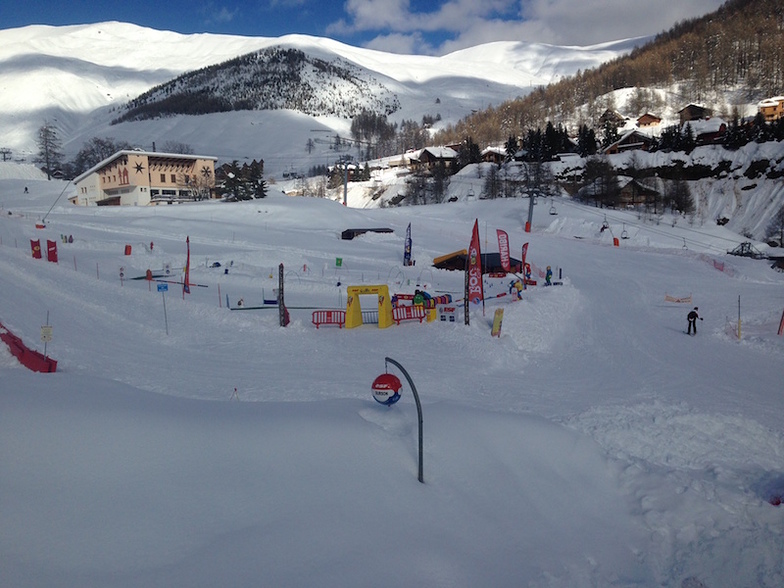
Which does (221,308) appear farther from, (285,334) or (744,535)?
(744,535)

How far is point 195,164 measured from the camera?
6575 cm

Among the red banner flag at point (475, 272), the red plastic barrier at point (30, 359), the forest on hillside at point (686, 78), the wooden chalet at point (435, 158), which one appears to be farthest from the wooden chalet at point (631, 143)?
the red plastic barrier at point (30, 359)

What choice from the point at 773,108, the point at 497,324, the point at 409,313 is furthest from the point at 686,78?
the point at 497,324

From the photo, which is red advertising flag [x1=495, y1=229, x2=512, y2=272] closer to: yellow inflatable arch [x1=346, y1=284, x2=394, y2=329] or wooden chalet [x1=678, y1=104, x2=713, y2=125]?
yellow inflatable arch [x1=346, y1=284, x2=394, y2=329]

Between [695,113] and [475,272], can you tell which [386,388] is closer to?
[475,272]

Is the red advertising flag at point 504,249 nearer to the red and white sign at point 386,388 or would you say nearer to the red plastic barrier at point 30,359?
the red and white sign at point 386,388

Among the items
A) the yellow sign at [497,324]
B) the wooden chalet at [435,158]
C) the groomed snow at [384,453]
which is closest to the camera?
the groomed snow at [384,453]

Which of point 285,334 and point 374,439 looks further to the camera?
point 285,334

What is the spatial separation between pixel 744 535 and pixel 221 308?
16743 millimetres

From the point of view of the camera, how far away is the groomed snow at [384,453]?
206 inches

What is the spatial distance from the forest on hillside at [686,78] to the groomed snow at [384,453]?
85.8 meters

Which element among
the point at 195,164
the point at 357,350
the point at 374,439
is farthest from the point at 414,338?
the point at 195,164

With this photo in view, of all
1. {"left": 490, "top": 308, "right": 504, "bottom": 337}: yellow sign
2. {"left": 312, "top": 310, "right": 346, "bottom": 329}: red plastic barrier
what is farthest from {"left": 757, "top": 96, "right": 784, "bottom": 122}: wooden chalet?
{"left": 312, "top": 310, "right": 346, "bottom": 329}: red plastic barrier

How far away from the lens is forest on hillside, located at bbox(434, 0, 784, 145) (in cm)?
9475
